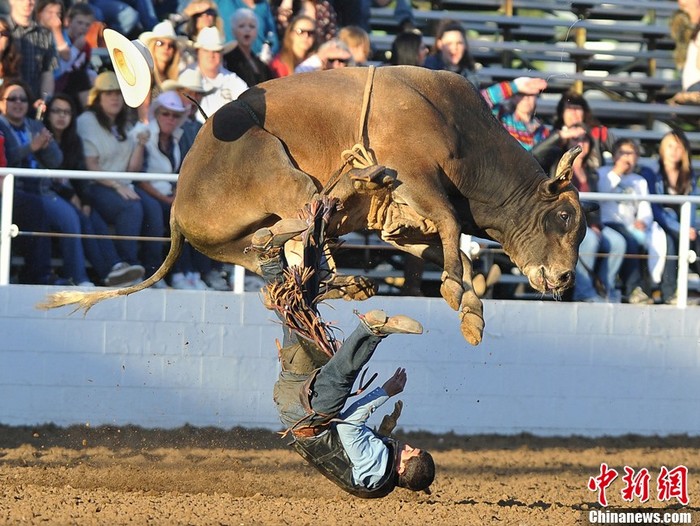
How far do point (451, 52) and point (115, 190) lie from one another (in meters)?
2.70

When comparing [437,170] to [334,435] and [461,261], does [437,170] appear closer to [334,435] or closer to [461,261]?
[461,261]

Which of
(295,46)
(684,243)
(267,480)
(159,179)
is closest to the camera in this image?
(267,480)

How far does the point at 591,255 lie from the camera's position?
877cm

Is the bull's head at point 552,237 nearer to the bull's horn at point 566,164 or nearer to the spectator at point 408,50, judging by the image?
the bull's horn at point 566,164

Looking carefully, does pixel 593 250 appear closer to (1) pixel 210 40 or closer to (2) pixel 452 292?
(1) pixel 210 40

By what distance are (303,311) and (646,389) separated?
479 centimetres

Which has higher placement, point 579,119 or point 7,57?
point 7,57

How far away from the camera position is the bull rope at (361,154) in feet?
18.3

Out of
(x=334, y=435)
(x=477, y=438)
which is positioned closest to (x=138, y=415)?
(x=477, y=438)

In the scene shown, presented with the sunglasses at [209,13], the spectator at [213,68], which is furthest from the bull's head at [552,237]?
the sunglasses at [209,13]

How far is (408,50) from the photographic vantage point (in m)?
8.80

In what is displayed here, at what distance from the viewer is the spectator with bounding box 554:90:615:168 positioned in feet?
29.5

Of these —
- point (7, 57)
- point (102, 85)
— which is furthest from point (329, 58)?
point (7, 57)

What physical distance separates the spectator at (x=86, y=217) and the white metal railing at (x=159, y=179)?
0.90ft
